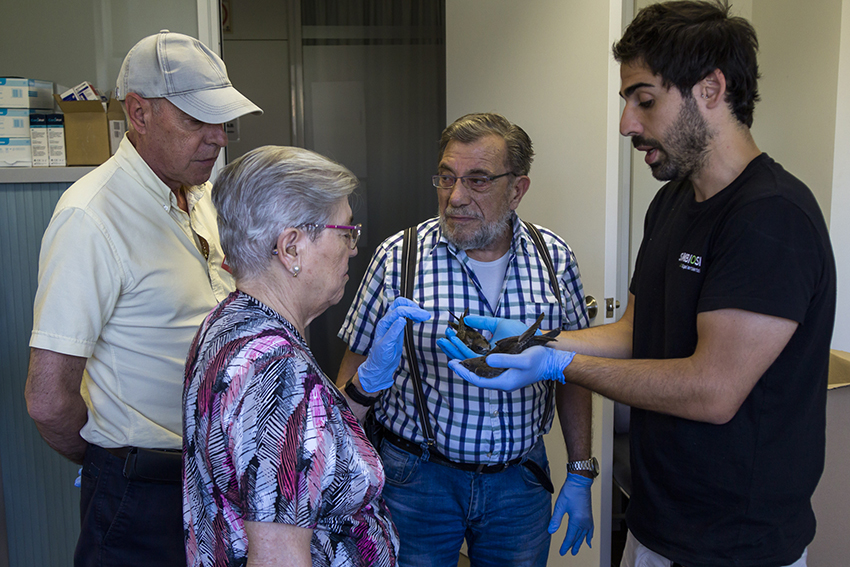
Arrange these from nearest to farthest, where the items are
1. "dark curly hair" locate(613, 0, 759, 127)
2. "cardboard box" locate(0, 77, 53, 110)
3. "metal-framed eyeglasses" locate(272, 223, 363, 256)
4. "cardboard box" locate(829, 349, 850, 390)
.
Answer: "metal-framed eyeglasses" locate(272, 223, 363, 256), "dark curly hair" locate(613, 0, 759, 127), "cardboard box" locate(829, 349, 850, 390), "cardboard box" locate(0, 77, 53, 110)

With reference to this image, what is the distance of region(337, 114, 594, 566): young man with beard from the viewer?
1.36m

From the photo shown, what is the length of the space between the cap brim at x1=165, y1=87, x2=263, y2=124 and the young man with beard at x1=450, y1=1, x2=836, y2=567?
2.50 ft

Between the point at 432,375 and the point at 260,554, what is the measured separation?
26.1 inches

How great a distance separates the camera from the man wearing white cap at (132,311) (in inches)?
47.9

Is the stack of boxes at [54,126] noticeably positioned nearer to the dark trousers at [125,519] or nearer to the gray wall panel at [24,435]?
the gray wall panel at [24,435]

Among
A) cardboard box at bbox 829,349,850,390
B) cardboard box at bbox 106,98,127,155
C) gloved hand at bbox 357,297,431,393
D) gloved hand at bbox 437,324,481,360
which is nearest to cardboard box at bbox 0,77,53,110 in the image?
cardboard box at bbox 106,98,127,155

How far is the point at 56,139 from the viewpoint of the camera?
195cm

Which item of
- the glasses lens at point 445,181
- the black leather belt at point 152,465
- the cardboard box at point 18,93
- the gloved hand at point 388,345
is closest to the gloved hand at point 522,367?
the gloved hand at point 388,345

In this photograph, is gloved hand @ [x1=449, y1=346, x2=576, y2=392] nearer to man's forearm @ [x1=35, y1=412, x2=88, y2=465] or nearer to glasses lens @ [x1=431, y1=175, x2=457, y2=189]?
glasses lens @ [x1=431, y1=175, x2=457, y2=189]

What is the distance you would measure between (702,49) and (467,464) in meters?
0.93

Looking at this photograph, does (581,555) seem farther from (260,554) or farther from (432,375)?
(260,554)

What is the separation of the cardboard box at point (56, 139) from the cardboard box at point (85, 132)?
14mm

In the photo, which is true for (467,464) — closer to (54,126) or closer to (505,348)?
(505,348)

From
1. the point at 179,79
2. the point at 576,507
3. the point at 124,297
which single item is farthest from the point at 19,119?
the point at 576,507
